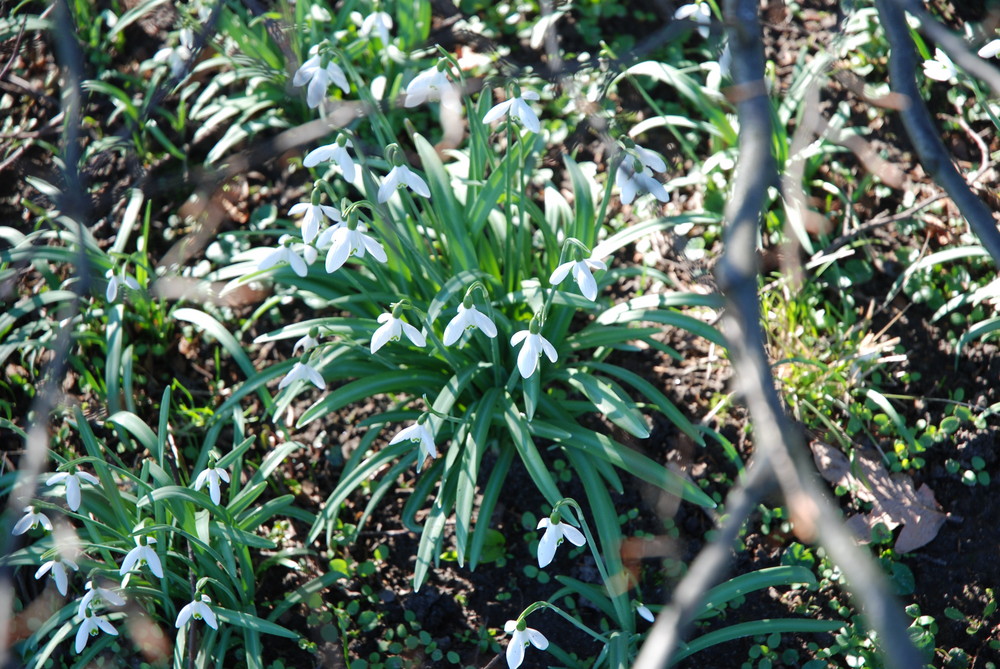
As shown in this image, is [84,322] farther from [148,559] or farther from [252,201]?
[148,559]

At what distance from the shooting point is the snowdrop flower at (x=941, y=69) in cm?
246

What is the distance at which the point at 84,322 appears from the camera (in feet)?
9.12

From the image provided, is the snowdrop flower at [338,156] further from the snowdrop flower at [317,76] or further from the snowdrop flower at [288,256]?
the snowdrop flower at [288,256]

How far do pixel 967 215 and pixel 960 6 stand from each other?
8.90ft

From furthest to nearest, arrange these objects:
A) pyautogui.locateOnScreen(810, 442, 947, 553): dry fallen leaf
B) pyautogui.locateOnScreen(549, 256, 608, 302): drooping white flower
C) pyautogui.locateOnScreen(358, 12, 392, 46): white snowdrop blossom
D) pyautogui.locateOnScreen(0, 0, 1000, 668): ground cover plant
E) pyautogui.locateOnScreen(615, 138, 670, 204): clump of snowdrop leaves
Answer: pyautogui.locateOnScreen(358, 12, 392, 46): white snowdrop blossom
pyautogui.locateOnScreen(810, 442, 947, 553): dry fallen leaf
pyautogui.locateOnScreen(0, 0, 1000, 668): ground cover plant
pyautogui.locateOnScreen(549, 256, 608, 302): drooping white flower
pyautogui.locateOnScreen(615, 138, 670, 204): clump of snowdrop leaves

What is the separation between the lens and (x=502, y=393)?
2.33 metres

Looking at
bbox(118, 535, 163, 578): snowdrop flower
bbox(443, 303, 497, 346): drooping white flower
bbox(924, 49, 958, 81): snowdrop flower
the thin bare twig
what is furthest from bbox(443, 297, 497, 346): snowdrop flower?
bbox(924, 49, 958, 81): snowdrop flower

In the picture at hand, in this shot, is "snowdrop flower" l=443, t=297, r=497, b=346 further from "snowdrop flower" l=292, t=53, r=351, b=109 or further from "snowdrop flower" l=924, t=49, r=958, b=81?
"snowdrop flower" l=924, t=49, r=958, b=81

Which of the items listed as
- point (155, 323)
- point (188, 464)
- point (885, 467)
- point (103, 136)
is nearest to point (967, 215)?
point (885, 467)

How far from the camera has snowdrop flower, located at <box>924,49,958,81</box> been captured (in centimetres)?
246

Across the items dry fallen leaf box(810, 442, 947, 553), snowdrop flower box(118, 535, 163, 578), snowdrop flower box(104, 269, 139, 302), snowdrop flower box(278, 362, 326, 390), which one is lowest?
dry fallen leaf box(810, 442, 947, 553)

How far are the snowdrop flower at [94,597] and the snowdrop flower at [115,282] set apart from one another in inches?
34.5

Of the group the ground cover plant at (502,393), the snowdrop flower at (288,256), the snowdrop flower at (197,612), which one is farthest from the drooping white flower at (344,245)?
the snowdrop flower at (197,612)

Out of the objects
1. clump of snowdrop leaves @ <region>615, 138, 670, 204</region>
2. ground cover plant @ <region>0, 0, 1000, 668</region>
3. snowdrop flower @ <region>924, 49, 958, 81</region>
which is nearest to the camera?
clump of snowdrop leaves @ <region>615, 138, 670, 204</region>
